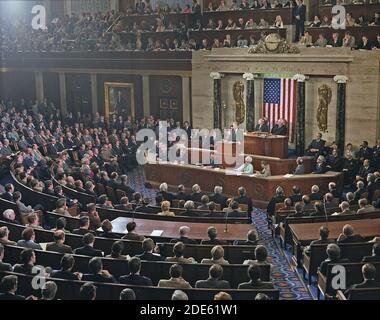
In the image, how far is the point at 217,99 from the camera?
71.0 feet

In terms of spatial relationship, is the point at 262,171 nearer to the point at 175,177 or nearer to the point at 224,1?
the point at 175,177

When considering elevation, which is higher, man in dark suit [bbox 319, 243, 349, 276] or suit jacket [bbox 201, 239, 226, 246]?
man in dark suit [bbox 319, 243, 349, 276]

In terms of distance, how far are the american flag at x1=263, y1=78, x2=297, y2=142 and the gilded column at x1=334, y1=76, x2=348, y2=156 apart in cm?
162

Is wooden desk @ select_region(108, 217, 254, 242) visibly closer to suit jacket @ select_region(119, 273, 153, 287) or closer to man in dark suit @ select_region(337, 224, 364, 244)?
man in dark suit @ select_region(337, 224, 364, 244)

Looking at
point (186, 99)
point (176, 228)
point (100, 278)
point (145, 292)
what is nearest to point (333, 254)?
point (145, 292)

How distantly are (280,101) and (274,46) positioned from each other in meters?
1.98

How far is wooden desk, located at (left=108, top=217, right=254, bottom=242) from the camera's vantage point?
10188 millimetres

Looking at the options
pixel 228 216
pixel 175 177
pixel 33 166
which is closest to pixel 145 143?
pixel 175 177

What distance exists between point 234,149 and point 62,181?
5.28m

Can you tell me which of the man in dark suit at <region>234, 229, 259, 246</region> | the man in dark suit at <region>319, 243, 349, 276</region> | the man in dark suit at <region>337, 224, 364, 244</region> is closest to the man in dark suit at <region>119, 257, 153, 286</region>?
the man in dark suit at <region>234, 229, 259, 246</region>

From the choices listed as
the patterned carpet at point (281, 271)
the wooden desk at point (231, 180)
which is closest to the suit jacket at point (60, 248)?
the patterned carpet at point (281, 271)

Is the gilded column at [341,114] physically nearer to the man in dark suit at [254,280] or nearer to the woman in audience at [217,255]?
the woman in audience at [217,255]

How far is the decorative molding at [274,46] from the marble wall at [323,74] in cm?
17

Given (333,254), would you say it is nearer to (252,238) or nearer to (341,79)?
(252,238)
